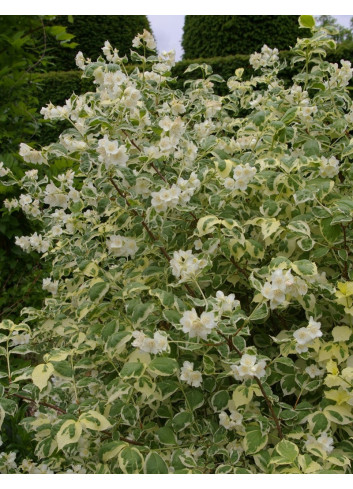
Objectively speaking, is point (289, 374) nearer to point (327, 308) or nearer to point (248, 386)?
point (248, 386)

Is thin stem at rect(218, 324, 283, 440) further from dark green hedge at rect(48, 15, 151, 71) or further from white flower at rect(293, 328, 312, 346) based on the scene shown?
dark green hedge at rect(48, 15, 151, 71)

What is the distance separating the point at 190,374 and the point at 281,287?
0.36 meters

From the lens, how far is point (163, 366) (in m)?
1.26

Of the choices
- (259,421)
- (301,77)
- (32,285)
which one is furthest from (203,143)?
(32,285)

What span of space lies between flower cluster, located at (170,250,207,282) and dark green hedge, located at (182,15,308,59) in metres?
6.08

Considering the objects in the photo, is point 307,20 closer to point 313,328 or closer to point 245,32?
point 313,328

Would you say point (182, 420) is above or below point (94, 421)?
below

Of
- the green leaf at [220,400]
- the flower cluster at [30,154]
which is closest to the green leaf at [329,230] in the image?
the green leaf at [220,400]

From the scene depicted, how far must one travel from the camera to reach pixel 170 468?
136 centimetres

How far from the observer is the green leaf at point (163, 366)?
125cm

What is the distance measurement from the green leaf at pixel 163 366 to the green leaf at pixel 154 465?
23cm

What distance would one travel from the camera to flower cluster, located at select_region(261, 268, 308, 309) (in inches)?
48.1

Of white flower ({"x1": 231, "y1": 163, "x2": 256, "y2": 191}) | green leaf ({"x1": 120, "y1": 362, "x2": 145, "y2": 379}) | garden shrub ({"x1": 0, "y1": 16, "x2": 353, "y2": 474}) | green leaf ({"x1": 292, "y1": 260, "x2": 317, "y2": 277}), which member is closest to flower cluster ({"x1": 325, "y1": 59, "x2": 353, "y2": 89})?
garden shrub ({"x1": 0, "y1": 16, "x2": 353, "y2": 474})

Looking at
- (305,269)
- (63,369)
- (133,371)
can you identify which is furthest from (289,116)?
(63,369)
